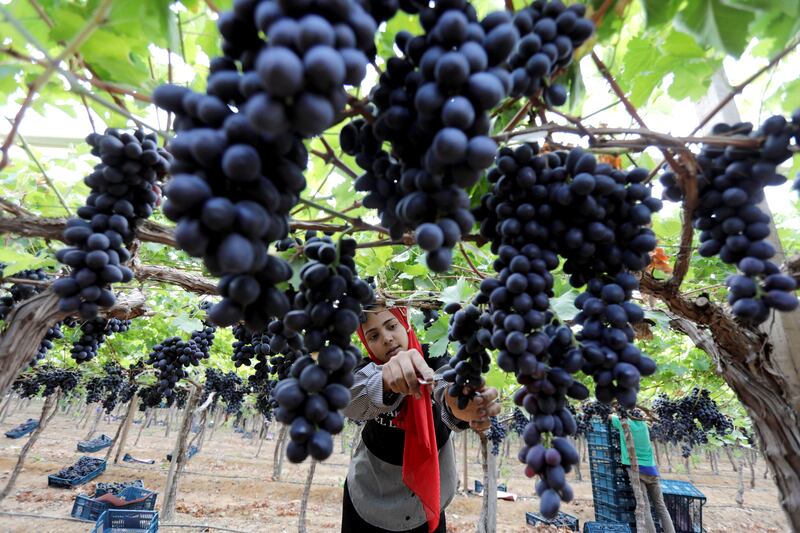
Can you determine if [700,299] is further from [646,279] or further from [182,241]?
[182,241]

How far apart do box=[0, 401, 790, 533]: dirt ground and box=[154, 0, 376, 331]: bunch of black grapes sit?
10.3 m

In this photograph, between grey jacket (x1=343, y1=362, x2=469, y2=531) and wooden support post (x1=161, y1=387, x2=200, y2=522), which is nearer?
grey jacket (x1=343, y1=362, x2=469, y2=531)

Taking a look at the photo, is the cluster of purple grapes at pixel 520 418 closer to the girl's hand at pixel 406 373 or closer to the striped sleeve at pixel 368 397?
the striped sleeve at pixel 368 397

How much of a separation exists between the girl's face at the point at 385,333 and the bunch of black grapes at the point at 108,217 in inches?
65.1

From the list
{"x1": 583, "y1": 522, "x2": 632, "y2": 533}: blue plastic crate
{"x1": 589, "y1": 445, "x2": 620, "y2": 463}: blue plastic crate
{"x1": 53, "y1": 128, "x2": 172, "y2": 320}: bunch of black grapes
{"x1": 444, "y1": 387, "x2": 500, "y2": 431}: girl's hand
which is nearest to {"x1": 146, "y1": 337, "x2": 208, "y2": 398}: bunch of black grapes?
{"x1": 53, "y1": 128, "x2": 172, "y2": 320}: bunch of black grapes

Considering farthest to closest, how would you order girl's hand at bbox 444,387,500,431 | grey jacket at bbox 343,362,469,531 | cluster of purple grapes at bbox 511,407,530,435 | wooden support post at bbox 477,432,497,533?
1. cluster of purple grapes at bbox 511,407,530,435
2. wooden support post at bbox 477,432,497,533
3. grey jacket at bbox 343,362,469,531
4. girl's hand at bbox 444,387,500,431

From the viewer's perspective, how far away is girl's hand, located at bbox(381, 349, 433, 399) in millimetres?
2305

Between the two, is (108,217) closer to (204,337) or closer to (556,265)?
(556,265)

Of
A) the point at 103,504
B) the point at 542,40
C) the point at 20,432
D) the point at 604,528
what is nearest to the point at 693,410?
the point at 604,528

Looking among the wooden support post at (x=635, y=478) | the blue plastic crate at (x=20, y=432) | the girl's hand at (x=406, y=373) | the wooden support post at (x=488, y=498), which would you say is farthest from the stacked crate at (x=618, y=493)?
the blue plastic crate at (x=20, y=432)

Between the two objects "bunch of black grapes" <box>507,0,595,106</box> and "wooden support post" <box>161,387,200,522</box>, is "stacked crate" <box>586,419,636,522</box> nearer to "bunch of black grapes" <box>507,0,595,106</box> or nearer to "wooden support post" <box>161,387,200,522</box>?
"wooden support post" <box>161,387,200,522</box>

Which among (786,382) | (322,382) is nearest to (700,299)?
(786,382)

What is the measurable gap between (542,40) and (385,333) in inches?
97.5

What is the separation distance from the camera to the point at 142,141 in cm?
218
